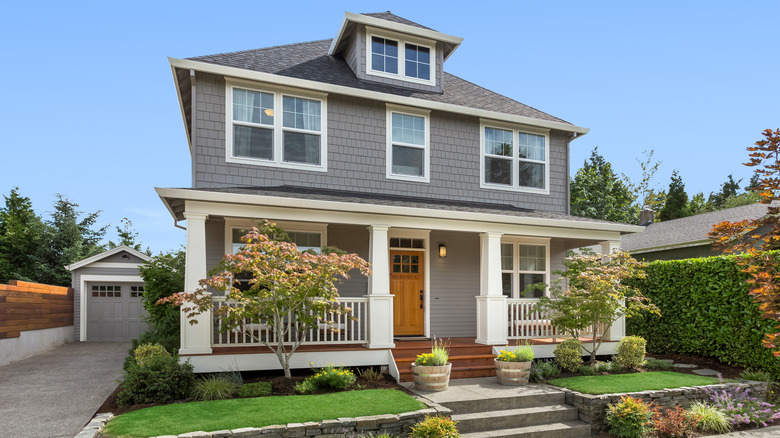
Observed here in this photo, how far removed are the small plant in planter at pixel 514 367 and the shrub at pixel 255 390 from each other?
13.0ft

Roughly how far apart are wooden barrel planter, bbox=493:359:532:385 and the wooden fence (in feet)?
39.6

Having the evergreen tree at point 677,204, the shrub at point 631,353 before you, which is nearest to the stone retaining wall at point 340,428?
the shrub at point 631,353

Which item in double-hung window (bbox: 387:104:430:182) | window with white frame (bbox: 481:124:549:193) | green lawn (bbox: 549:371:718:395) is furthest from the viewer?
window with white frame (bbox: 481:124:549:193)

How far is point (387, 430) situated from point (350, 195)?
5082 millimetres

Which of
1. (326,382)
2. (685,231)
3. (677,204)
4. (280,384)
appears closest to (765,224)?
(326,382)

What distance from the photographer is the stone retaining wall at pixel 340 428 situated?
19.0ft

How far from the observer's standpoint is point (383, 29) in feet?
38.7

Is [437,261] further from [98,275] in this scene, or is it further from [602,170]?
[602,170]

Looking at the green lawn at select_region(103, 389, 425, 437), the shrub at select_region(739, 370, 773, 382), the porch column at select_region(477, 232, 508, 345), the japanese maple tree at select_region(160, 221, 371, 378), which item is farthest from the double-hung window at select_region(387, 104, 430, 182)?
the shrub at select_region(739, 370, 773, 382)

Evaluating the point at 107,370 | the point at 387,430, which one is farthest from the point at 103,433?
the point at 107,370

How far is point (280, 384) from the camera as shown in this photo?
25.8 feet

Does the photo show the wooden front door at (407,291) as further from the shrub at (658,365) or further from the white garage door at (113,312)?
the white garage door at (113,312)

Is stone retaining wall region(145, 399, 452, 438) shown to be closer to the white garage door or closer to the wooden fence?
the wooden fence

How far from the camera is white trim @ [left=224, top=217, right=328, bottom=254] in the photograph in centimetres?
972
